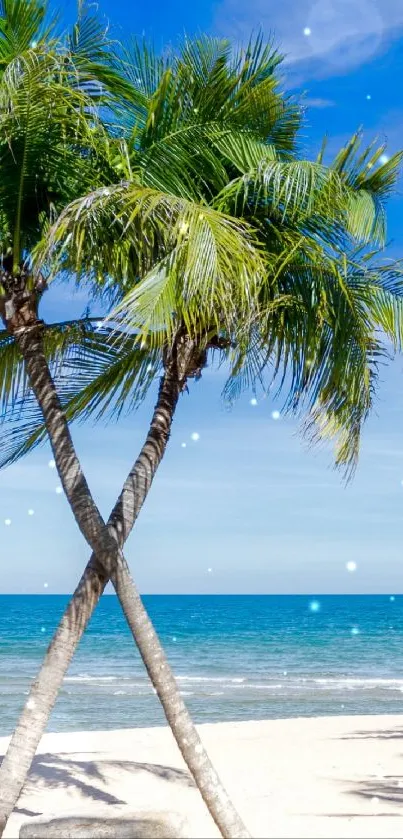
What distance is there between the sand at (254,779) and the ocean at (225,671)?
5109 mm

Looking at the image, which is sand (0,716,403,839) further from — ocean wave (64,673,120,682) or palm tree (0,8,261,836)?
ocean wave (64,673,120,682)

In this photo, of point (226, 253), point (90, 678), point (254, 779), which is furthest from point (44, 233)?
point (90, 678)

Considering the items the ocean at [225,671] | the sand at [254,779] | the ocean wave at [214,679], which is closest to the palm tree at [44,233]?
the sand at [254,779]

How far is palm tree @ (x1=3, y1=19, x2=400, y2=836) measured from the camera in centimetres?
565

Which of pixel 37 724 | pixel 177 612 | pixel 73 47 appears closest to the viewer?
pixel 37 724

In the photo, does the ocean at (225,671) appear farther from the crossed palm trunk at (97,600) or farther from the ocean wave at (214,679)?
the crossed palm trunk at (97,600)

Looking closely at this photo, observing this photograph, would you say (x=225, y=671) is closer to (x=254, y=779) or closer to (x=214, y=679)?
(x=214, y=679)

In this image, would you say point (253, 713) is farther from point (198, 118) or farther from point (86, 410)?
point (198, 118)

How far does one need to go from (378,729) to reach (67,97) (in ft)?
36.3

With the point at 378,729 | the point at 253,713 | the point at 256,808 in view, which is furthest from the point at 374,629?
the point at 256,808

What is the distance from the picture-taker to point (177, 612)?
76625 mm

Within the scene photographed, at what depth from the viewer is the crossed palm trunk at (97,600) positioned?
5586 mm

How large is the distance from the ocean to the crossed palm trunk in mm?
11953

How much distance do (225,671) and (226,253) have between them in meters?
26.5
